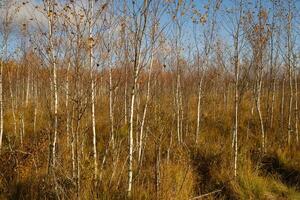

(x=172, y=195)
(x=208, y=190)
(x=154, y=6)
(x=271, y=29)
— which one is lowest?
(x=208, y=190)

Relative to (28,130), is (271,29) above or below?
above

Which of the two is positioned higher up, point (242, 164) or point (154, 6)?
point (154, 6)

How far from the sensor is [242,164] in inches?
251

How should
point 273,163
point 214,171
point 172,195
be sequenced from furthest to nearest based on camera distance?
point 273,163 → point 214,171 → point 172,195

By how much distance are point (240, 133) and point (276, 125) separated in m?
1.43

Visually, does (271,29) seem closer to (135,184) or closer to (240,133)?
(240,133)

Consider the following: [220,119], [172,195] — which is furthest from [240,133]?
[172,195]

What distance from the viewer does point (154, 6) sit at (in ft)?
14.8

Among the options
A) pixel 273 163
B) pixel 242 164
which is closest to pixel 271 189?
pixel 242 164

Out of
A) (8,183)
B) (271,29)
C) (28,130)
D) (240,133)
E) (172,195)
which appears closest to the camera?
(172,195)

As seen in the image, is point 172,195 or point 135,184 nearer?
point 172,195

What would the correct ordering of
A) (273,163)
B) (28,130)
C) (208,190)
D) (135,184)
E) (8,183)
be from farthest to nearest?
(28,130) → (273,163) → (208,190) → (8,183) → (135,184)

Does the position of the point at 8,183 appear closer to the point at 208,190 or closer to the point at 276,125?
the point at 208,190

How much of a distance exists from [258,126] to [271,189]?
4.31 m
